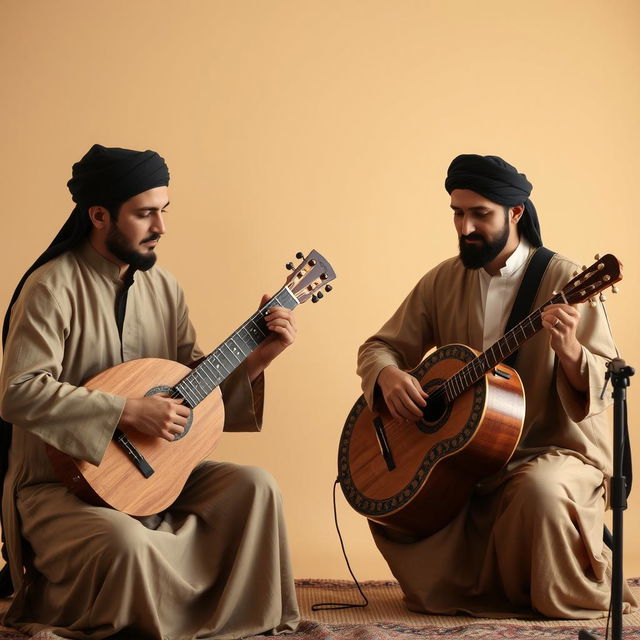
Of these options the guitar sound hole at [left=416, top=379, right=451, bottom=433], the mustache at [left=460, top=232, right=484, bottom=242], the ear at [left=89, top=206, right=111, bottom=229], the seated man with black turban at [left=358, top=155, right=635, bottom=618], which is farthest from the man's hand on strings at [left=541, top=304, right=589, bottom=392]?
the ear at [left=89, top=206, right=111, bottom=229]

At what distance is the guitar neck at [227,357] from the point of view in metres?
3.49

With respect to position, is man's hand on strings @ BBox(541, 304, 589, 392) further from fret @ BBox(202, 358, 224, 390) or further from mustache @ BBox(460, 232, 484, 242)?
fret @ BBox(202, 358, 224, 390)

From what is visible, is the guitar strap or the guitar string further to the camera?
the guitar strap

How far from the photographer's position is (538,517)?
3.52 metres

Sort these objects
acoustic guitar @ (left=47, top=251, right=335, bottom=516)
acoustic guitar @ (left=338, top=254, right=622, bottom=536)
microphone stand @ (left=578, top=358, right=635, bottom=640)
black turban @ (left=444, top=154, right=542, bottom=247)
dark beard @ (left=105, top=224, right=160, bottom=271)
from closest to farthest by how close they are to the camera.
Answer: microphone stand @ (left=578, top=358, right=635, bottom=640), acoustic guitar @ (left=47, top=251, right=335, bottom=516), acoustic guitar @ (left=338, top=254, right=622, bottom=536), dark beard @ (left=105, top=224, right=160, bottom=271), black turban @ (left=444, top=154, right=542, bottom=247)

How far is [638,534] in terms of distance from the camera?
494cm

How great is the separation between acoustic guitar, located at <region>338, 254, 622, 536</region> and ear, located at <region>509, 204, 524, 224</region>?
57 cm

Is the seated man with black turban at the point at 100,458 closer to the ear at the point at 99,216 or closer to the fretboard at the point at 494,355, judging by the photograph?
the ear at the point at 99,216

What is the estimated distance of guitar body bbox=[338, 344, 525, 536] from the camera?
3.52 metres

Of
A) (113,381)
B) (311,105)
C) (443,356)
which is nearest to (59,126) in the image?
(311,105)

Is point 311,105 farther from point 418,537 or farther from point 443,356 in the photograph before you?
point 418,537

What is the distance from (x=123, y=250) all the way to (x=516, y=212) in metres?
1.47

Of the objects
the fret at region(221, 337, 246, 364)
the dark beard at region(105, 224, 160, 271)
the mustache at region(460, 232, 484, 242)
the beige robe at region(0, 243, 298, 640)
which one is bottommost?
the beige robe at region(0, 243, 298, 640)

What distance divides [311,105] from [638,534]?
2600 mm
